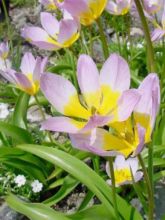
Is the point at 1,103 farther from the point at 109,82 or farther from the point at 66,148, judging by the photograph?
the point at 109,82

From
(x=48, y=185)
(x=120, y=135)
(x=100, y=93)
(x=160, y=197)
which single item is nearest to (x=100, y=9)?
(x=100, y=93)

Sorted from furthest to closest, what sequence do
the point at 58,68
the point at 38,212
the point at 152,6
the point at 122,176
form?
the point at 58,68 → the point at 122,176 → the point at 152,6 → the point at 38,212

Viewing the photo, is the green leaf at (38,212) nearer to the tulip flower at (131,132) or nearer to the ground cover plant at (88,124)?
the ground cover plant at (88,124)

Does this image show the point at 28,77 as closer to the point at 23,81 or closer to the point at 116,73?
the point at 23,81

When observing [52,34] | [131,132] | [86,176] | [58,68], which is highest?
[131,132]

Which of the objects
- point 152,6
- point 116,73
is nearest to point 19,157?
point 152,6

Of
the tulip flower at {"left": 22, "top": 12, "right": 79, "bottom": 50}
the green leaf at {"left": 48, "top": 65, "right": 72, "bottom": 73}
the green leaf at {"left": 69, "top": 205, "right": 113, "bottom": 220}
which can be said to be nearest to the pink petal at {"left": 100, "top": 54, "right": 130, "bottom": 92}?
the tulip flower at {"left": 22, "top": 12, "right": 79, "bottom": 50}

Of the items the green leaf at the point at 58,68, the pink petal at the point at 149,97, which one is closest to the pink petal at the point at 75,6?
the pink petal at the point at 149,97
